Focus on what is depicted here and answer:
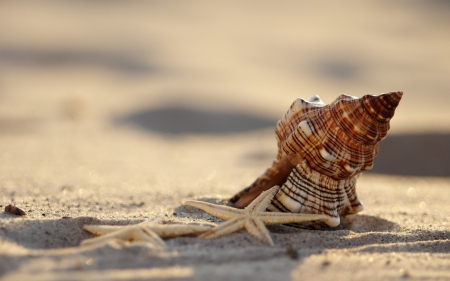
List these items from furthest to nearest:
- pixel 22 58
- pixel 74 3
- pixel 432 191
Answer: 1. pixel 74 3
2. pixel 22 58
3. pixel 432 191

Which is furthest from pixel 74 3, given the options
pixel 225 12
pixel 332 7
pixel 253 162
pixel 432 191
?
pixel 432 191

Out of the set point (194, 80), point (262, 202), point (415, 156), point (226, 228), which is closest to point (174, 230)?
point (226, 228)

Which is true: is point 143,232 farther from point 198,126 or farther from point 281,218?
point 198,126

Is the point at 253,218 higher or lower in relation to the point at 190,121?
lower

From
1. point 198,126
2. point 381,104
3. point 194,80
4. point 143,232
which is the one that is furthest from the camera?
point 194,80

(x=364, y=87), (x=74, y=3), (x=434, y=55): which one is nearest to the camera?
(x=364, y=87)

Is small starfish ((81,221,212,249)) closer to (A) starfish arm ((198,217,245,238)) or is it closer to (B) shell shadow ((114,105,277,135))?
(A) starfish arm ((198,217,245,238))

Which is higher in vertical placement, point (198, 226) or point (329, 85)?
point (329, 85)

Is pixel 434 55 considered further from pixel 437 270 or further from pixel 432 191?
pixel 437 270
